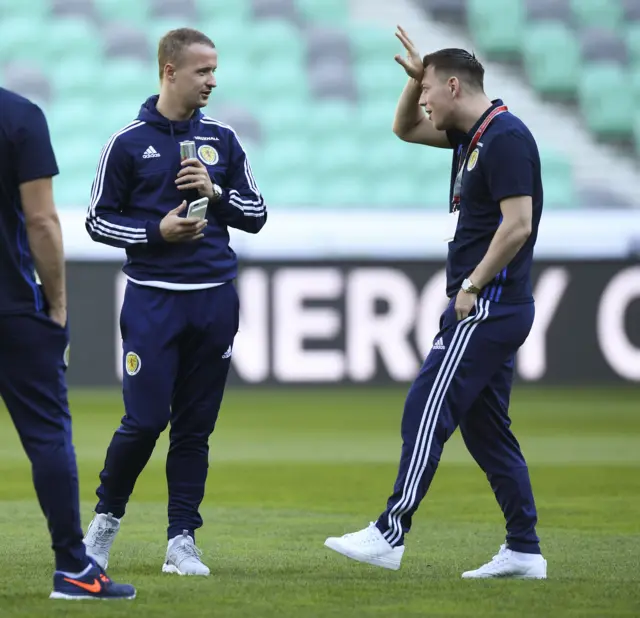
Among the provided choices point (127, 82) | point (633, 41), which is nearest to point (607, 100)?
point (633, 41)

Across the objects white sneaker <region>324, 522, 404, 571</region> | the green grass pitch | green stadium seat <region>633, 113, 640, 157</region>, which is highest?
green stadium seat <region>633, 113, 640, 157</region>

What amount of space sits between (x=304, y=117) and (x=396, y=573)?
12.7 metres

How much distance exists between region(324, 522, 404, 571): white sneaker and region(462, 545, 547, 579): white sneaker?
31 cm

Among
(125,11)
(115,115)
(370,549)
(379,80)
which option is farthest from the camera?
(125,11)

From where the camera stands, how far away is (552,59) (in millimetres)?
18062

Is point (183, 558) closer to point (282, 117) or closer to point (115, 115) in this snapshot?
point (282, 117)

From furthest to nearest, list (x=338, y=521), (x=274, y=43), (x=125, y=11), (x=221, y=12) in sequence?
1. (x=125, y=11)
2. (x=221, y=12)
3. (x=274, y=43)
4. (x=338, y=521)

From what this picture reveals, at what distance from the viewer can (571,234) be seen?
15125 mm

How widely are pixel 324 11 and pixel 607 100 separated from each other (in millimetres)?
3908

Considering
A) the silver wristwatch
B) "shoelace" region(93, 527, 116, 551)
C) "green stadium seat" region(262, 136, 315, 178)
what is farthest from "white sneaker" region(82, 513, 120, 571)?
"green stadium seat" region(262, 136, 315, 178)

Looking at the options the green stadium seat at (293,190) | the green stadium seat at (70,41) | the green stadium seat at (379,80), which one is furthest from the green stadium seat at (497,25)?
the green stadium seat at (70,41)

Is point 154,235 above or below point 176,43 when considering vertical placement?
below

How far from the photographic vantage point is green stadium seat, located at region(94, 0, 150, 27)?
1841cm

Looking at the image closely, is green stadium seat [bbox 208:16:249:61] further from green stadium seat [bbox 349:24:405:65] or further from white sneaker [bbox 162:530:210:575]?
white sneaker [bbox 162:530:210:575]
